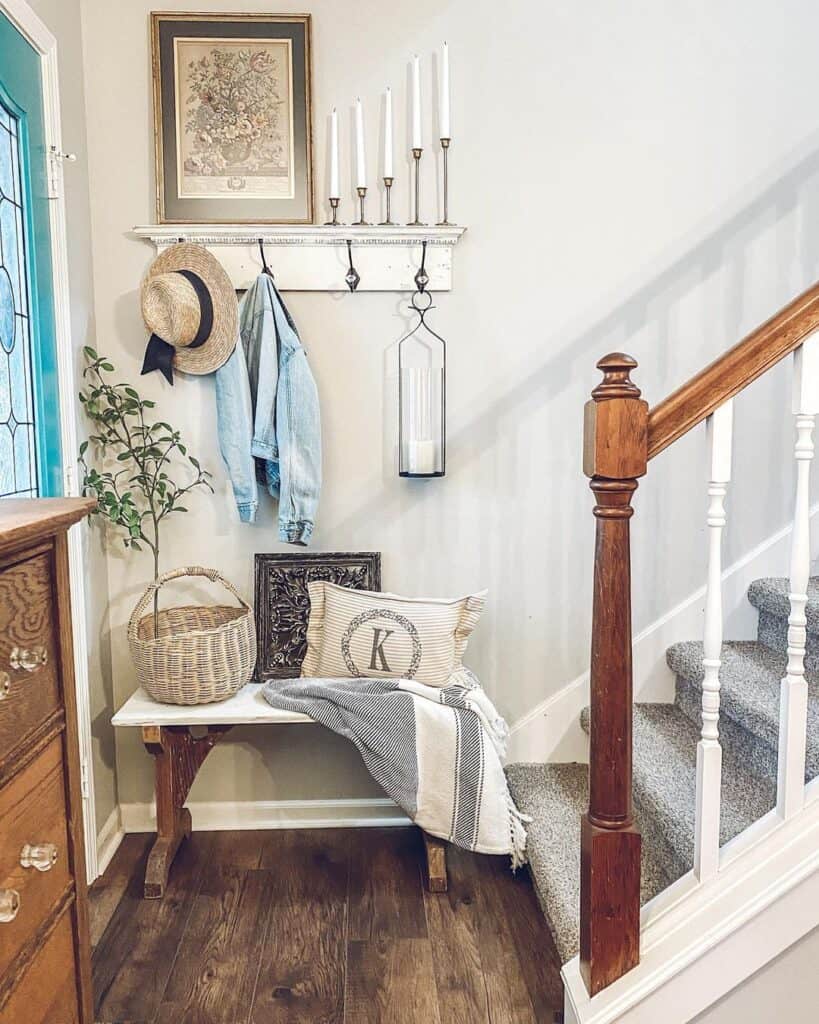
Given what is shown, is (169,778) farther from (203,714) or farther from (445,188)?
(445,188)

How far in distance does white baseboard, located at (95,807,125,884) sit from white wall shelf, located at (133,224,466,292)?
1.63m

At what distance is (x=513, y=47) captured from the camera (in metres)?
2.65

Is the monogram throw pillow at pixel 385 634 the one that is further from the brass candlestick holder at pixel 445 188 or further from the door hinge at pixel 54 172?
the door hinge at pixel 54 172

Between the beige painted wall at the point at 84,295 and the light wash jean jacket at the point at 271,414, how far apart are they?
43cm

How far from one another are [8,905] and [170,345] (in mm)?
1798

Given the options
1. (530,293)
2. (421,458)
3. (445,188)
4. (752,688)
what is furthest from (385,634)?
(445,188)

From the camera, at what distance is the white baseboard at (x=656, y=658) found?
9.14 ft

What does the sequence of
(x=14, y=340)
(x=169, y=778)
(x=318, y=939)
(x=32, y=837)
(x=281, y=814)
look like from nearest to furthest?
(x=32, y=837)
(x=14, y=340)
(x=318, y=939)
(x=169, y=778)
(x=281, y=814)

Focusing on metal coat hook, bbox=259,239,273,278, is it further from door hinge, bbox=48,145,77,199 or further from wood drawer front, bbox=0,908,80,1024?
wood drawer front, bbox=0,908,80,1024

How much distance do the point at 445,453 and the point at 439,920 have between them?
50.9 inches

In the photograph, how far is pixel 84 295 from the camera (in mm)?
2574

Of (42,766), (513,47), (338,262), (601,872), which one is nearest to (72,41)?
(338,262)

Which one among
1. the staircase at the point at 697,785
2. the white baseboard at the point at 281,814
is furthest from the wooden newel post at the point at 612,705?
the white baseboard at the point at 281,814

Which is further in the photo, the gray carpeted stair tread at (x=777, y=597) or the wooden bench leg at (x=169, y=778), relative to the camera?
the wooden bench leg at (x=169, y=778)
